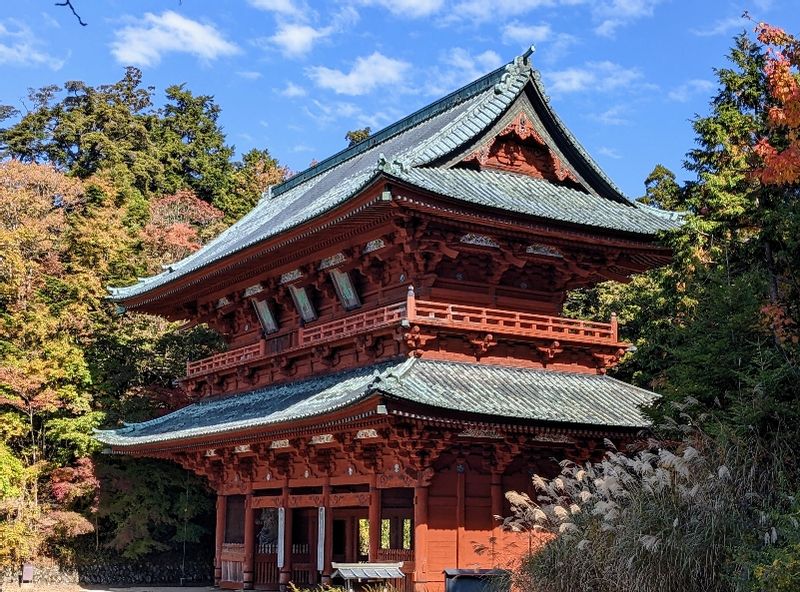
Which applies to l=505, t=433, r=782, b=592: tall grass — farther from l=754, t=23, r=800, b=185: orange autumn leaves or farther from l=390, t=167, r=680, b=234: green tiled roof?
l=390, t=167, r=680, b=234: green tiled roof

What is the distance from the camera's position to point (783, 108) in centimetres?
1412

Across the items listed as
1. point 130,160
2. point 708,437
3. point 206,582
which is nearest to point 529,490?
point 708,437

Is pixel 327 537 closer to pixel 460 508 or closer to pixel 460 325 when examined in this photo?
pixel 460 508

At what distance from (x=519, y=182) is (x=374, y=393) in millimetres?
8001

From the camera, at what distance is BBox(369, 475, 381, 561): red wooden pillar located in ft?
65.5

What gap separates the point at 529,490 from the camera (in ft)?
68.6

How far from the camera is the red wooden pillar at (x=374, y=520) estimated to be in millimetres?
19969

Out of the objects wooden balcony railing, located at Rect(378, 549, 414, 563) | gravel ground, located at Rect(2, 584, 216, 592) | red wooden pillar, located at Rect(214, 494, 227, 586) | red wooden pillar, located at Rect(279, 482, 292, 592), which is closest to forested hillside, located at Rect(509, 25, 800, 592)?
wooden balcony railing, located at Rect(378, 549, 414, 563)

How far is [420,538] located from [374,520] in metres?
1.53

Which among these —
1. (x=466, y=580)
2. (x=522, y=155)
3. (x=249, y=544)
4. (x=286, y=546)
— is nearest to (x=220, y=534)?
(x=249, y=544)

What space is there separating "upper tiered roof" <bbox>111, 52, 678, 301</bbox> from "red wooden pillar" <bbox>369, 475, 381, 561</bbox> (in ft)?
19.8

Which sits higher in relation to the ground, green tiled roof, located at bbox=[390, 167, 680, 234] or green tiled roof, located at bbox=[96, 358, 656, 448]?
green tiled roof, located at bbox=[390, 167, 680, 234]

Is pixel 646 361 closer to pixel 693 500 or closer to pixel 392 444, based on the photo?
pixel 392 444

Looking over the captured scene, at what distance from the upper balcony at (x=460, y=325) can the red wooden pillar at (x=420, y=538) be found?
11.2ft
